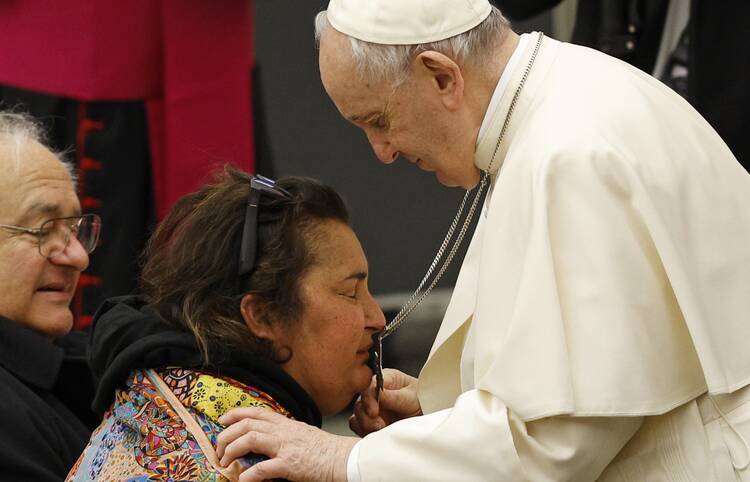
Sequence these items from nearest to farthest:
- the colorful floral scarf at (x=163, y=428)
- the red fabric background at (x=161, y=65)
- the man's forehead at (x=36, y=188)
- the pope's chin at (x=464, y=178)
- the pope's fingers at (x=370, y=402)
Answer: the colorful floral scarf at (x=163, y=428) < the pope's chin at (x=464, y=178) < the pope's fingers at (x=370, y=402) < the man's forehead at (x=36, y=188) < the red fabric background at (x=161, y=65)

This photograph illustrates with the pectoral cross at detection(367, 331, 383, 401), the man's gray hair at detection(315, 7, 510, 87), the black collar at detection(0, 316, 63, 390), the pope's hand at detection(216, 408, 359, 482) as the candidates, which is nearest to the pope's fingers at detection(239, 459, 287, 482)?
the pope's hand at detection(216, 408, 359, 482)

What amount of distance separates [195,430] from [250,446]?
146 millimetres

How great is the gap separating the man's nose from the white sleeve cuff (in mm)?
1486

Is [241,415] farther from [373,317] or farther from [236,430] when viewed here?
[373,317]

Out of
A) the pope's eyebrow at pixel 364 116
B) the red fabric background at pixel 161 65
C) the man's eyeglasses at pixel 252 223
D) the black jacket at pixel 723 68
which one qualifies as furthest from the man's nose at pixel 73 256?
the black jacket at pixel 723 68

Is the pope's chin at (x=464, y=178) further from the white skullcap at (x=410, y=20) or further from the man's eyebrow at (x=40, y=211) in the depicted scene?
A: the man's eyebrow at (x=40, y=211)

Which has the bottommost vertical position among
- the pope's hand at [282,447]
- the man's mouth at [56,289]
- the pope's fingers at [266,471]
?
the man's mouth at [56,289]

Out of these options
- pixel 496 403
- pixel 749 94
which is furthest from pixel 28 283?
pixel 749 94

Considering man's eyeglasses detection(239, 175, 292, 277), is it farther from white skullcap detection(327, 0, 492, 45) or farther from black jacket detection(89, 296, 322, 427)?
white skullcap detection(327, 0, 492, 45)

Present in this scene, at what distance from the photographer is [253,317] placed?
308cm

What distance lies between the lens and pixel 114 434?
296 cm

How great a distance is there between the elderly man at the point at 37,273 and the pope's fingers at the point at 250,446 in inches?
32.9

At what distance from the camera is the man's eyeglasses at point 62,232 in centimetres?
384

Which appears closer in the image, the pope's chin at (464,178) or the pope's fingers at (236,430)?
the pope's fingers at (236,430)
